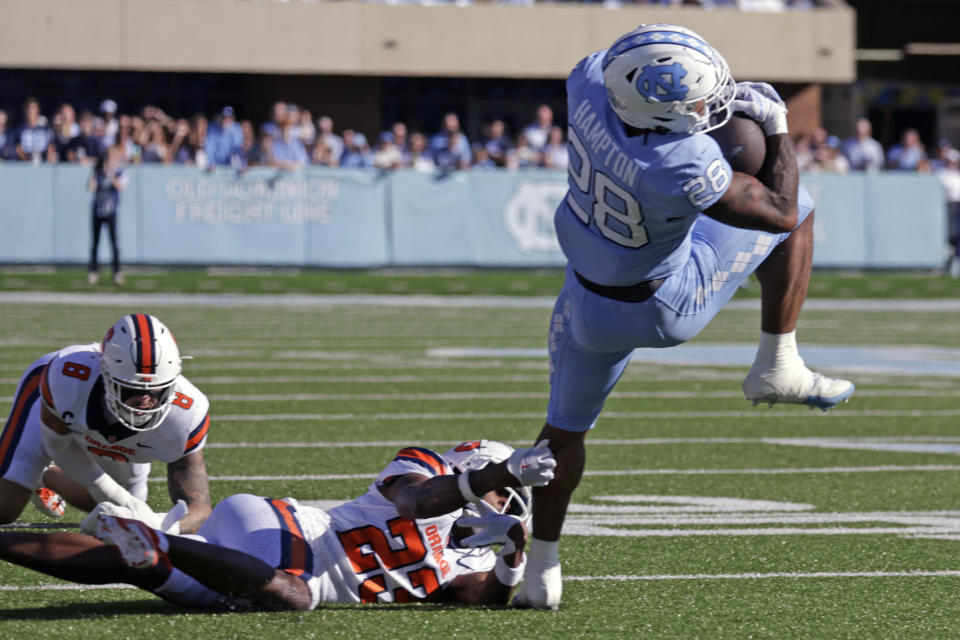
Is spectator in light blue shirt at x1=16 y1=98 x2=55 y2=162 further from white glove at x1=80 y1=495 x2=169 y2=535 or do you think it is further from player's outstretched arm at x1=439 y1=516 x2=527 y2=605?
player's outstretched arm at x1=439 y1=516 x2=527 y2=605

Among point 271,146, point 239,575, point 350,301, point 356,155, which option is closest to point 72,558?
point 239,575

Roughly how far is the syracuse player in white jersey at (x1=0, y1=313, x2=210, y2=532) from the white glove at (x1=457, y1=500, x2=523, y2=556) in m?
1.04

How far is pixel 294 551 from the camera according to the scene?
4465 mm

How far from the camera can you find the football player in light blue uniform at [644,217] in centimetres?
421

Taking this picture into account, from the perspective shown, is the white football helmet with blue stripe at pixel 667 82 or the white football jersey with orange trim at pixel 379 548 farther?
the white football jersey with orange trim at pixel 379 548

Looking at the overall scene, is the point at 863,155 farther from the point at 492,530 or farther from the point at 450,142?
the point at 492,530

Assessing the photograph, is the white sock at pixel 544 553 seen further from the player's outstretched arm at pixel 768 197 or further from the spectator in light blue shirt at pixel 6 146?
the spectator in light blue shirt at pixel 6 146

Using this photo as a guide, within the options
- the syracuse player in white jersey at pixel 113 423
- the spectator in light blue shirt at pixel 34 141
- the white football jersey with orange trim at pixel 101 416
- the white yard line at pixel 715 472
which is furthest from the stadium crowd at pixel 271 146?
the white football jersey with orange trim at pixel 101 416

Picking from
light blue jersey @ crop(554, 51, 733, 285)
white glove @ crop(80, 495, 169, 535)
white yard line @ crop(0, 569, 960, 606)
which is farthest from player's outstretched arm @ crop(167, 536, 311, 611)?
light blue jersey @ crop(554, 51, 733, 285)

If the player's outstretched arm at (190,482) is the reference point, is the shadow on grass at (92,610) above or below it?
below

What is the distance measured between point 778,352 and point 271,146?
51.5 ft

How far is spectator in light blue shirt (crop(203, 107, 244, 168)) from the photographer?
20422 millimetres

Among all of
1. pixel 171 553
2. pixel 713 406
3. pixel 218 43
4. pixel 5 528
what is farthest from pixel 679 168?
pixel 218 43

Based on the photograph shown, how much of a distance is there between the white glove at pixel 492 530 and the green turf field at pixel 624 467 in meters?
0.21
